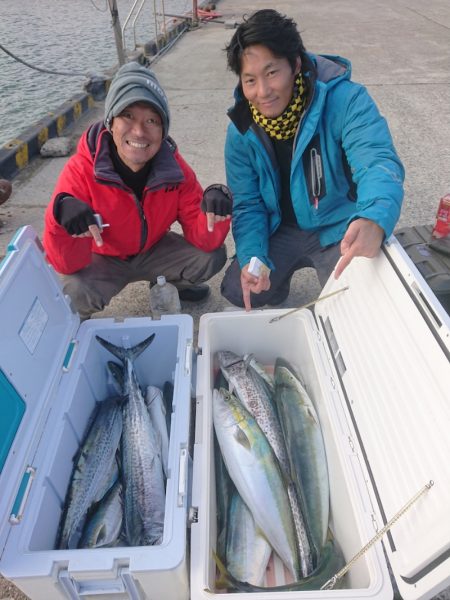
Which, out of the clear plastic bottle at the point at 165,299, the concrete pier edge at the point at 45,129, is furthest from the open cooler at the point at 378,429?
the concrete pier edge at the point at 45,129

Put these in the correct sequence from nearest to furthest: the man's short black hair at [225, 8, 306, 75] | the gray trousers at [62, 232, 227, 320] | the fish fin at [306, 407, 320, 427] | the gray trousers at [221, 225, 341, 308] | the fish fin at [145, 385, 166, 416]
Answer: the man's short black hair at [225, 8, 306, 75] < the fish fin at [306, 407, 320, 427] < the fish fin at [145, 385, 166, 416] < the gray trousers at [62, 232, 227, 320] < the gray trousers at [221, 225, 341, 308]

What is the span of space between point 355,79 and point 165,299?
20.5 feet

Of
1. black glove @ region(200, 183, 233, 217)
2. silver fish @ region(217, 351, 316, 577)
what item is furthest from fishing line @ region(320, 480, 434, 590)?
black glove @ region(200, 183, 233, 217)

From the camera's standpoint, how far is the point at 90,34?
1284cm

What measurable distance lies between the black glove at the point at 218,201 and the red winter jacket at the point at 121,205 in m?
0.21

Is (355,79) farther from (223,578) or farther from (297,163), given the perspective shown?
(223,578)

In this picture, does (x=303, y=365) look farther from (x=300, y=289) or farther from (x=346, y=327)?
(x=300, y=289)

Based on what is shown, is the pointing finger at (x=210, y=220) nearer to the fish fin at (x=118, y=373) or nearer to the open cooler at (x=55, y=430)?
the open cooler at (x=55, y=430)

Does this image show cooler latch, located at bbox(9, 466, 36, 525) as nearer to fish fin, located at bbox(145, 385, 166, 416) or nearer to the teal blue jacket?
fish fin, located at bbox(145, 385, 166, 416)

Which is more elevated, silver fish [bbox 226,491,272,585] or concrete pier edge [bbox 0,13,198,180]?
silver fish [bbox 226,491,272,585]

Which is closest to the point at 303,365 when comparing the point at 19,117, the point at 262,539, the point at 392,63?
the point at 262,539

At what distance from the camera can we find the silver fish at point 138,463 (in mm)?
1621

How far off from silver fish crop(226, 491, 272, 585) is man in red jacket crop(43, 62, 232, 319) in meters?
1.39

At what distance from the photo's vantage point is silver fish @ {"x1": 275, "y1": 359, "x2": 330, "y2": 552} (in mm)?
1701
